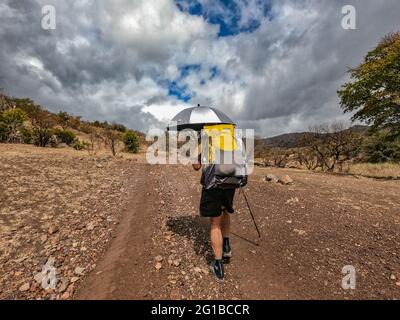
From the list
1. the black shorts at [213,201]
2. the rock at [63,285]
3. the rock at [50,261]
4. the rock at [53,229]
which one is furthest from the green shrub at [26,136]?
the black shorts at [213,201]

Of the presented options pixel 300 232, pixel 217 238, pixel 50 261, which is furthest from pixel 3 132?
pixel 300 232

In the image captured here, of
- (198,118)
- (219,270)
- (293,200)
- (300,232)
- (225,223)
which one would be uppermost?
(198,118)

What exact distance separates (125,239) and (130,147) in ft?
77.4

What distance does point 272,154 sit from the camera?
22578 millimetres

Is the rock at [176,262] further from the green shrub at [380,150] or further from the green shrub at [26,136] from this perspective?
the green shrub at [380,150]

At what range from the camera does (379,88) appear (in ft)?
42.4

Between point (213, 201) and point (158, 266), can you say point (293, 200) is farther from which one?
point (158, 266)

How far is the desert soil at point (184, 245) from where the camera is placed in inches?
113

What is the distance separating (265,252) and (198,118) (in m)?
2.45

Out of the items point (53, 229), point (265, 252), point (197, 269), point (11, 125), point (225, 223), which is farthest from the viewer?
point (11, 125)

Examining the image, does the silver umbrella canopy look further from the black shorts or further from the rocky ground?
the rocky ground

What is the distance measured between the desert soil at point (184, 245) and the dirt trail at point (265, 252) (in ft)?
→ 0.05
